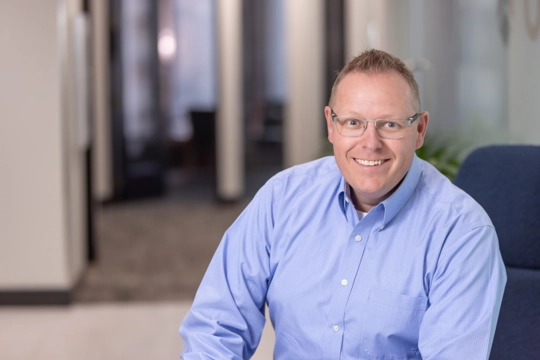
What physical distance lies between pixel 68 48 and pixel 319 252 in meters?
3.50

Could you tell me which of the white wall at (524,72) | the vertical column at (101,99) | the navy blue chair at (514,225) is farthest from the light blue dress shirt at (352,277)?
the vertical column at (101,99)

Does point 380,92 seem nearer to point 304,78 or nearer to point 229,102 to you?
point 229,102

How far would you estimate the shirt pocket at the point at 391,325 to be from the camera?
1609 mm

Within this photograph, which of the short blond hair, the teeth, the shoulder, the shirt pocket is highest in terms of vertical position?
the short blond hair

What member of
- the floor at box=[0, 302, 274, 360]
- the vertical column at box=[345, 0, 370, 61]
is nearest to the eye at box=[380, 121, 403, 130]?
the floor at box=[0, 302, 274, 360]

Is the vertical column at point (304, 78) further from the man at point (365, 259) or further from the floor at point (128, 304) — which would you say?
the man at point (365, 259)

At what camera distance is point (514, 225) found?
6.14 ft

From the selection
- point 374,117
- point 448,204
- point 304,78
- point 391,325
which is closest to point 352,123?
point 374,117

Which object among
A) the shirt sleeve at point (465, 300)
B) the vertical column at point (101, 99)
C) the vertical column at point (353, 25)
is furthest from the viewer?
the vertical column at point (101, 99)

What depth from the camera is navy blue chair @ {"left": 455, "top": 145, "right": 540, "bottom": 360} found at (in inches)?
69.4

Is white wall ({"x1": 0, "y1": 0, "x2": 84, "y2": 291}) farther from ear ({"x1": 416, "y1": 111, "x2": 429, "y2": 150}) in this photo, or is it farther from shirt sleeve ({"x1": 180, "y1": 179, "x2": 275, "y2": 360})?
ear ({"x1": 416, "y1": 111, "x2": 429, "y2": 150})

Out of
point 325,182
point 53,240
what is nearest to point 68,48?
point 53,240

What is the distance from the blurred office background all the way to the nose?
5.38 ft

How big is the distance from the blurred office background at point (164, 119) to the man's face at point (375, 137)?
1587 mm
